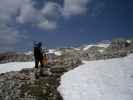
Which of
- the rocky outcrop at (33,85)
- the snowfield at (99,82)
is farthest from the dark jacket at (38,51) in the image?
the snowfield at (99,82)

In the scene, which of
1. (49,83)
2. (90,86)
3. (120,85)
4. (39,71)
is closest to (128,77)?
(120,85)

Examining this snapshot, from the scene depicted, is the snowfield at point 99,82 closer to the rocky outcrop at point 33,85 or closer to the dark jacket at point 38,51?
the rocky outcrop at point 33,85

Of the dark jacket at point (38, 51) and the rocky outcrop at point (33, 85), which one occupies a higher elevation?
the dark jacket at point (38, 51)

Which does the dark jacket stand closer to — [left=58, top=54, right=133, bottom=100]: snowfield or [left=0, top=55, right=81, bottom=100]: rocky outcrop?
[left=0, top=55, right=81, bottom=100]: rocky outcrop

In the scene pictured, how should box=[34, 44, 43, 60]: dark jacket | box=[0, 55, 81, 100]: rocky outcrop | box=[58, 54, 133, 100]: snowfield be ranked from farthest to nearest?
box=[34, 44, 43, 60]: dark jacket < box=[0, 55, 81, 100]: rocky outcrop < box=[58, 54, 133, 100]: snowfield

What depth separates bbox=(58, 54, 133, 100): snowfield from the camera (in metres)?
17.8

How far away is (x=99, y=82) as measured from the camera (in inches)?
821

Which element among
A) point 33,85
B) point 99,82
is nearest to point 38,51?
point 33,85

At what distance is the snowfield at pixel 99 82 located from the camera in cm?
1780

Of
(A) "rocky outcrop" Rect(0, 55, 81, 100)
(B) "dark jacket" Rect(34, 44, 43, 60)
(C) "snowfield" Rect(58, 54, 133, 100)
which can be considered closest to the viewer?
(C) "snowfield" Rect(58, 54, 133, 100)

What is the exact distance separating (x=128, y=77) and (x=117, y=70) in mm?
2879

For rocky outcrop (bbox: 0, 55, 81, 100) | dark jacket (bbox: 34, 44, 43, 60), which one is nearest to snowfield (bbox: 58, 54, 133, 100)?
rocky outcrop (bbox: 0, 55, 81, 100)

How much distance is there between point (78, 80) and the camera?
859 inches

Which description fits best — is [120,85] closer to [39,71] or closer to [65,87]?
[65,87]
